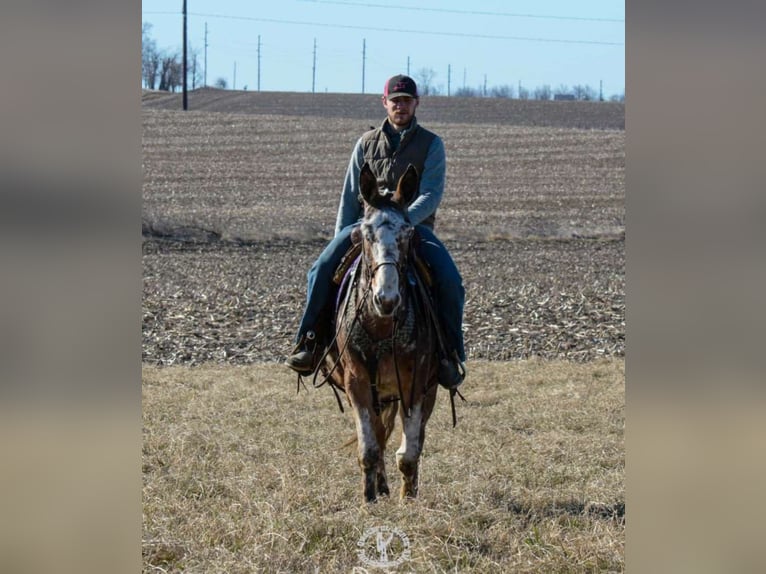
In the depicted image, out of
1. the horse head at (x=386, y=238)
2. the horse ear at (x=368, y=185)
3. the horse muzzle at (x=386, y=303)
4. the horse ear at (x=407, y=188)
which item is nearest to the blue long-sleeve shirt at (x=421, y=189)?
the horse ear at (x=407, y=188)

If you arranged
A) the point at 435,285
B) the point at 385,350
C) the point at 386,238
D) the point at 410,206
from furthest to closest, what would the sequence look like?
the point at 435,285 → the point at 410,206 → the point at 385,350 → the point at 386,238

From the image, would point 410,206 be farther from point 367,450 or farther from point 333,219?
point 333,219

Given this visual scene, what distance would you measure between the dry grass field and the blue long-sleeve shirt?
71.6 inches

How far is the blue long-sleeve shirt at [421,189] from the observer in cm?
634

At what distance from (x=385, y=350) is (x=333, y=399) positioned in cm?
414

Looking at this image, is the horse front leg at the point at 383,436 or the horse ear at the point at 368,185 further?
the horse front leg at the point at 383,436

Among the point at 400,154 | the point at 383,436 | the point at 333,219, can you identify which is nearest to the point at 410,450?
the point at 383,436

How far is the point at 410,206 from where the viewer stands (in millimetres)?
6312

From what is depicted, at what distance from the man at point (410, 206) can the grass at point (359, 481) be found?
93cm

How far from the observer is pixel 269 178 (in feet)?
109

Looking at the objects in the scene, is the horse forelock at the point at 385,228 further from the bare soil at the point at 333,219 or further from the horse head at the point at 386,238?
the bare soil at the point at 333,219
